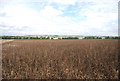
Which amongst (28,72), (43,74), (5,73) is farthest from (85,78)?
(5,73)

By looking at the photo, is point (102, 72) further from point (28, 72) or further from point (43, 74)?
point (28, 72)

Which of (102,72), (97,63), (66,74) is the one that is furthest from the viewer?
(97,63)

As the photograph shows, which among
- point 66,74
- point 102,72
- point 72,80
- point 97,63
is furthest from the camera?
point 97,63

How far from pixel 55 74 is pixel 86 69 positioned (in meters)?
1.47

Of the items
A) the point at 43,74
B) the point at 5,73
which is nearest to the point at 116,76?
the point at 43,74

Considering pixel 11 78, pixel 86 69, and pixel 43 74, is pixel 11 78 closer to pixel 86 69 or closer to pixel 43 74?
pixel 43 74

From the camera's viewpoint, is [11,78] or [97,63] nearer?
[11,78]

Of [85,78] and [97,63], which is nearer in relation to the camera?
[85,78]

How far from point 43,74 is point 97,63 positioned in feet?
9.58

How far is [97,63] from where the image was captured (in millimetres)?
6688

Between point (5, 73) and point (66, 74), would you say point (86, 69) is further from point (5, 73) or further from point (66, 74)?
point (5, 73)

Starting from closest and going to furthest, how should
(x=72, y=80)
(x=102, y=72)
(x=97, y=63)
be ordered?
(x=72, y=80) → (x=102, y=72) → (x=97, y=63)

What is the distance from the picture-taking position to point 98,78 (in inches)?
194

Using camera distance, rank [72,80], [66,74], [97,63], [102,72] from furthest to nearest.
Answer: [97,63], [102,72], [66,74], [72,80]
